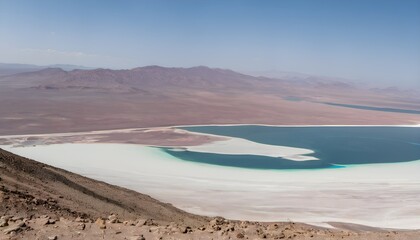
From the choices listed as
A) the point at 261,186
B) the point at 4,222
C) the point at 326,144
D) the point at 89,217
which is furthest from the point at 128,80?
the point at 4,222

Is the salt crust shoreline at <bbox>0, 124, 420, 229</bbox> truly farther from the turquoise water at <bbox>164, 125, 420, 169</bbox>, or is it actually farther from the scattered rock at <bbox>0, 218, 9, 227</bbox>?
the scattered rock at <bbox>0, 218, 9, 227</bbox>

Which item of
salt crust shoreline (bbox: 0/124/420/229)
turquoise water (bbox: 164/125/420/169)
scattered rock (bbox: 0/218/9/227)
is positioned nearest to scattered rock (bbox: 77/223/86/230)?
scattered rock (bbox: 0/218/9/227)

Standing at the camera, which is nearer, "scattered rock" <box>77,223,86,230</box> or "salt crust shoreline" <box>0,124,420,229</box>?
"scattered rock" <box>77,223,86,230</box>

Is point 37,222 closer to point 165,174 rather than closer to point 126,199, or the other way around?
point 126,199

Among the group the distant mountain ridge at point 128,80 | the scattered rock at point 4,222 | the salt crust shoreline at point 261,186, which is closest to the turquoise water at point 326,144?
the salt crust shoreline at point 261,186

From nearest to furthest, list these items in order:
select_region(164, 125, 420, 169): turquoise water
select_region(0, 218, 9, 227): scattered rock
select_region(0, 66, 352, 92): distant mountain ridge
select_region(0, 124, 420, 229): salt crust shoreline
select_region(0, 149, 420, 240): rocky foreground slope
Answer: select_region(0, 218, 9, 227): scattered rock
select_region(0, 149, 420, 240): rocky foreground slope
select_region(0, 124, 420, 229): salt crust shoreline
select_region(164, 125, 420, 169): turquoise water
select_region(0, 66, 352, 92): distant mountain ridge

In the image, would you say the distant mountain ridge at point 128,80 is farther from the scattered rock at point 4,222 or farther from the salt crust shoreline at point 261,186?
the scattered rock at point 4,222
